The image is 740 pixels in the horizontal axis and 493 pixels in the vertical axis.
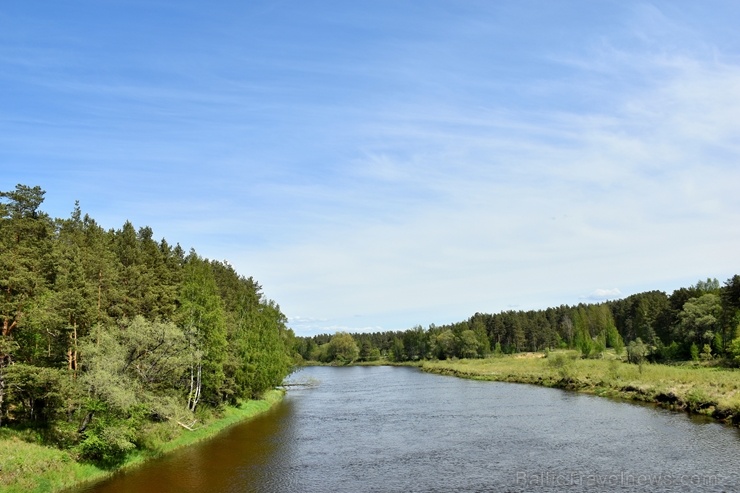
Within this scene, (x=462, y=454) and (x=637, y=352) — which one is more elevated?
(x=637, y=352)

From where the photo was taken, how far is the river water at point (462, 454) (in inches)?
1437

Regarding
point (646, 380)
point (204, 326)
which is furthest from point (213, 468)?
point (646, 380)

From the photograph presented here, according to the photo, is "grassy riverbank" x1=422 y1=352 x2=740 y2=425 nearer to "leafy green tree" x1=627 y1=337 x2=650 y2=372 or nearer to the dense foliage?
"leafy green tree" x1=627 y1=337 x2=650 y2=372

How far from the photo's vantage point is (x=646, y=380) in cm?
7925

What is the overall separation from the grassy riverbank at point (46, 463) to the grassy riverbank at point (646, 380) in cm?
5362

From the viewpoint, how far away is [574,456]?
42.9 meters

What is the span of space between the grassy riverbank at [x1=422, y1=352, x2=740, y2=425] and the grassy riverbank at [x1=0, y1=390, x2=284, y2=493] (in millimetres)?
53615

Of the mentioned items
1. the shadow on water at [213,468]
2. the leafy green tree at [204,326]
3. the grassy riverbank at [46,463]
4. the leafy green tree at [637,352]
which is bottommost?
the shadow on water at [213,468]

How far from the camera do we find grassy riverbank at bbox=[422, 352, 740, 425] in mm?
59256

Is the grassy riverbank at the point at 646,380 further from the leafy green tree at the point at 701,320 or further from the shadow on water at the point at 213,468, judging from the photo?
the shadow on water at the point at 213,468

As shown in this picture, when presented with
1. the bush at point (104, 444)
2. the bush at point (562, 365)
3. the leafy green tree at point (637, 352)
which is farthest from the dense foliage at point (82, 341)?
the leafy green tree at point (637, 352)

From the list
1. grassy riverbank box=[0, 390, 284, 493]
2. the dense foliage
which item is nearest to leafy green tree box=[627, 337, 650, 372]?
the dense foliage

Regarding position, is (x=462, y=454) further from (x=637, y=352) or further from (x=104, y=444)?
(x=637, y=352)

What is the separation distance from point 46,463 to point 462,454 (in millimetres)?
30581
